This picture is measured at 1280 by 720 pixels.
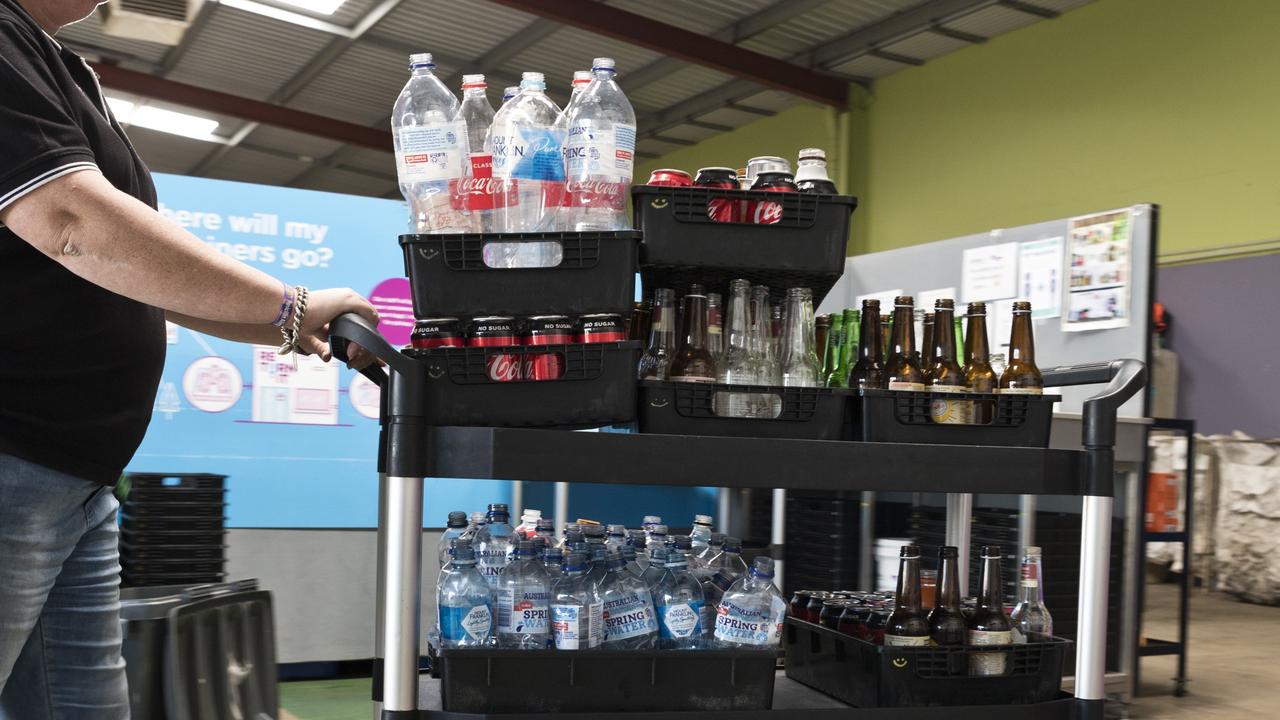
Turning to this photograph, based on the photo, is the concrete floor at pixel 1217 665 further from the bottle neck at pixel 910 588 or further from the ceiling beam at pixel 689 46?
the ceiling beam at pixel 689 46

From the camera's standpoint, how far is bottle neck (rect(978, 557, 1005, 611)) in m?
1.88

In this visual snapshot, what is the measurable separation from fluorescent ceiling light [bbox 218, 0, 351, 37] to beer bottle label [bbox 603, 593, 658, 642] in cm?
797

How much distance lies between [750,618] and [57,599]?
3.27 feet

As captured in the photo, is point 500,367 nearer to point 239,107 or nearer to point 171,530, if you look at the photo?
point 171,530

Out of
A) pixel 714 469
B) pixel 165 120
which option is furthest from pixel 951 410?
pixel 165 120

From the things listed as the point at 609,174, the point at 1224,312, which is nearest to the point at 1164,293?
the point at 1224,312

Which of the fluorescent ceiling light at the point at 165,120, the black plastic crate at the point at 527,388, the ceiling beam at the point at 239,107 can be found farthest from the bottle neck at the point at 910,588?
the fluorescent ceiling light at the point at 165,120

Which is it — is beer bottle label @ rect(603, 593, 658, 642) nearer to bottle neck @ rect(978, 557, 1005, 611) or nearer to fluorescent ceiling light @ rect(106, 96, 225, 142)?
bottle neck @ rect(978, 557, 1005, 611)

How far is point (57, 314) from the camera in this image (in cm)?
143

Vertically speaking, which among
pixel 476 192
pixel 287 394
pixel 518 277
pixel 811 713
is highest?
pixel 476 192

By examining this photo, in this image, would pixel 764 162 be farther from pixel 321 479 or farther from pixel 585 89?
pixel 321 479

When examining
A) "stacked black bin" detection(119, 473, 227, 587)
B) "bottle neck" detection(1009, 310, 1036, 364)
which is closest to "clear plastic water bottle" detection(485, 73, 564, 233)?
"bottle neck" detection(1009, 310, 1036, 364)

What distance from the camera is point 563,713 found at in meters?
1.55

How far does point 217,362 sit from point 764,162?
3248 mm
